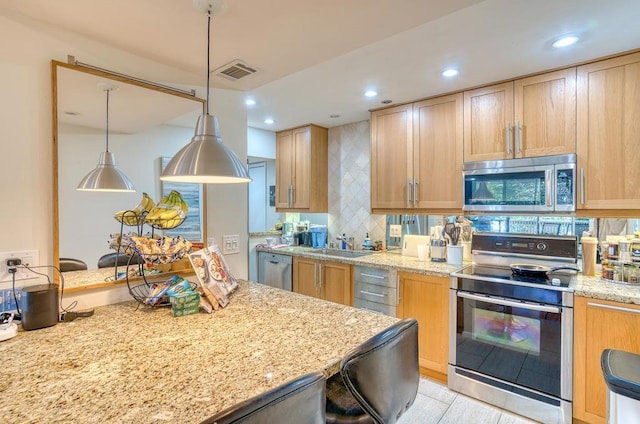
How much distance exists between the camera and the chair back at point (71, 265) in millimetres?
1468

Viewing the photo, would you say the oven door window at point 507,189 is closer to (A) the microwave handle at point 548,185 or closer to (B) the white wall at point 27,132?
(A) the microwave handle at point 548,185

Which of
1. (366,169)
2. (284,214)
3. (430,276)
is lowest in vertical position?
(430,276)

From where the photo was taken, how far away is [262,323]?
1329 millimetres

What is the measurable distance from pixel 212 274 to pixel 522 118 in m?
2.44

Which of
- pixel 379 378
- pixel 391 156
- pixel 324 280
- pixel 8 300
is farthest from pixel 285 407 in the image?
pixel 391 156

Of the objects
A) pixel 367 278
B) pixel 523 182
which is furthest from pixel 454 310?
pixel 523 182

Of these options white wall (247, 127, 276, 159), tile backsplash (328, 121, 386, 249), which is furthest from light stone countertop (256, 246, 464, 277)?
white wall (247, 127, 276, 159)

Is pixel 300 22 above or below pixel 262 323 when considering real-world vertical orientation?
above

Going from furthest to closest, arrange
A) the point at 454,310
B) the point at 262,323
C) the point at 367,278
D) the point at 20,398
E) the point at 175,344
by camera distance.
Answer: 1. the point at 367,278
2. the point at 454,310
3. the point at 262,323
4. the point at 175,344
5. the point at 20,398

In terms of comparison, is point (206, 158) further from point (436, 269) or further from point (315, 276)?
point (315, 276)

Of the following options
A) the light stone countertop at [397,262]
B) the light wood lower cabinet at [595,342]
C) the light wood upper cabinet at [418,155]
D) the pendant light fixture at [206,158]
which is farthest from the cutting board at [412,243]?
the pendant light fixture at [206,158]

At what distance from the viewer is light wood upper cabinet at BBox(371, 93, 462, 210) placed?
2.73 meters

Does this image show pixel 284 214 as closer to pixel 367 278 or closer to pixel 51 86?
pixel 367 278

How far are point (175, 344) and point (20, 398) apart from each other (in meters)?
0.40
